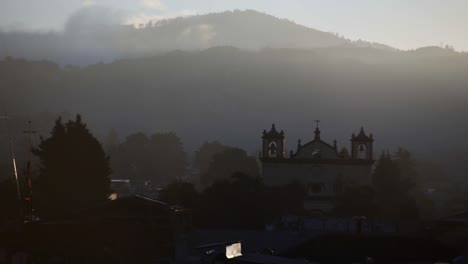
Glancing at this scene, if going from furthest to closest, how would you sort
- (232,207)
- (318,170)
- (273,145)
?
(273,145)
(318,170)
(232,207)

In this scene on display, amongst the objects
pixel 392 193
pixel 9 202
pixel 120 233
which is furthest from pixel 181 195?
pixel 120 233

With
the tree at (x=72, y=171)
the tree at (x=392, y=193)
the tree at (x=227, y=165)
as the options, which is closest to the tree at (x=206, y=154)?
the tree at (x=227, y=165)

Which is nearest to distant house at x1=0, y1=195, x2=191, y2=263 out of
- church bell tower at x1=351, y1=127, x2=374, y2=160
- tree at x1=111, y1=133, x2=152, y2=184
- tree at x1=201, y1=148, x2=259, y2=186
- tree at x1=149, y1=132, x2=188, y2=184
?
church bell tower at x1=351, y1=127, x2=374, y2=160

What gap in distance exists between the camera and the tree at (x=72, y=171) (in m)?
59.2

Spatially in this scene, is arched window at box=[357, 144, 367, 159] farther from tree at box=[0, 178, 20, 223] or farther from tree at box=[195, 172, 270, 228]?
tree at box=[0, 178, 20, 223]

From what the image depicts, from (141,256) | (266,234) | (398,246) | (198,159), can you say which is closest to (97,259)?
(141,256)

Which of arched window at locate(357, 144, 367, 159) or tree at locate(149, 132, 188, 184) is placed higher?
arched window at locate(357, 144, 367, 159)

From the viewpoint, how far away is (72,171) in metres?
61.0

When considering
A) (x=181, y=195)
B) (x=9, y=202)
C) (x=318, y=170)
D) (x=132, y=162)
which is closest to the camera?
(x=9, y=202)

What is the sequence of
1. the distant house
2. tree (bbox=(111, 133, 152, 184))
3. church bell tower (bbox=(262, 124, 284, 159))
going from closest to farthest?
the distant house, church bell tower (bbox=(262, 124, 284, 159)), tree (bbox=(111, 133, 152, 184))

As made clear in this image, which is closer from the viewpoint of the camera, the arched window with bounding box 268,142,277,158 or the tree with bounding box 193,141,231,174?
the arched window with bounding box 268,142,277,158

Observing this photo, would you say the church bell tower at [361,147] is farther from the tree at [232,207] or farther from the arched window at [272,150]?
the tree at [232,207]

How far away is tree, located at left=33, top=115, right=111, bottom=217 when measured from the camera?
59.2 metres

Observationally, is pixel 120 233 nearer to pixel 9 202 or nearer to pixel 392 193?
pixel 9 202
